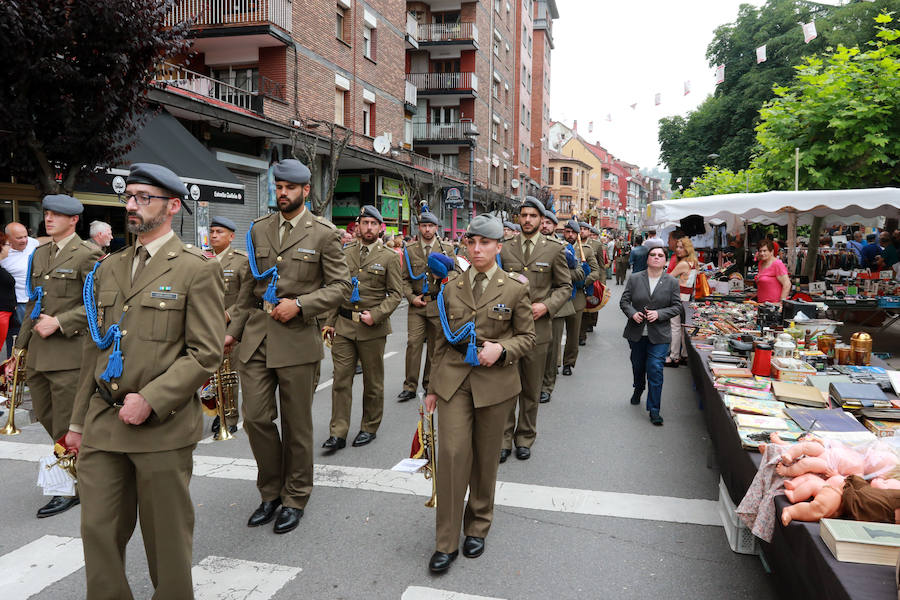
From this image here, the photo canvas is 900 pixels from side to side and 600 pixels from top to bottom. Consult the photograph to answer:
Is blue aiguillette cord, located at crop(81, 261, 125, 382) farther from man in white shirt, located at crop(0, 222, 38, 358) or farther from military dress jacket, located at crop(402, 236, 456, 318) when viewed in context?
man in white shirt, located at crop(0, 222, 38, 358)

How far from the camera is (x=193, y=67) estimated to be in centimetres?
2008

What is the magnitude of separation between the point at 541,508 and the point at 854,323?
11.0 m

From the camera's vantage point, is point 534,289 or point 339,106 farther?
point 339,106

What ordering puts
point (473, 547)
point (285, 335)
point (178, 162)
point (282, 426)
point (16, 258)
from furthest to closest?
point (178, 162)
point (16, 258)
point (282, 426)
point (285, 335)
point (473, 547)

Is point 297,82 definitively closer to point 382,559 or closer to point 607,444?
point 607,444

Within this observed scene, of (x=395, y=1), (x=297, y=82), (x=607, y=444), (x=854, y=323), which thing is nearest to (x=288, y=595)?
(x=607, y=444)

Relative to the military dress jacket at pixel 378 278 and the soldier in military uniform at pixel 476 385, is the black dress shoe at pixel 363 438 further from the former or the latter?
the soldier in military uniform at pixel 476 385

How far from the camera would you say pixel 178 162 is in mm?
12969

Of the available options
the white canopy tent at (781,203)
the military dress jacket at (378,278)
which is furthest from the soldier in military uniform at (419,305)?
the white canopy tent at (781,203)

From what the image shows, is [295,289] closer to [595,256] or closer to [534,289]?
[534,289]

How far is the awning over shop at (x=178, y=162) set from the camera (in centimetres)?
1180

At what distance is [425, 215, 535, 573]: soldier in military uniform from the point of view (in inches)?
153

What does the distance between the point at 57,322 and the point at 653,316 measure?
5731mm

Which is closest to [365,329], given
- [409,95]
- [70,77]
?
[70,77]
